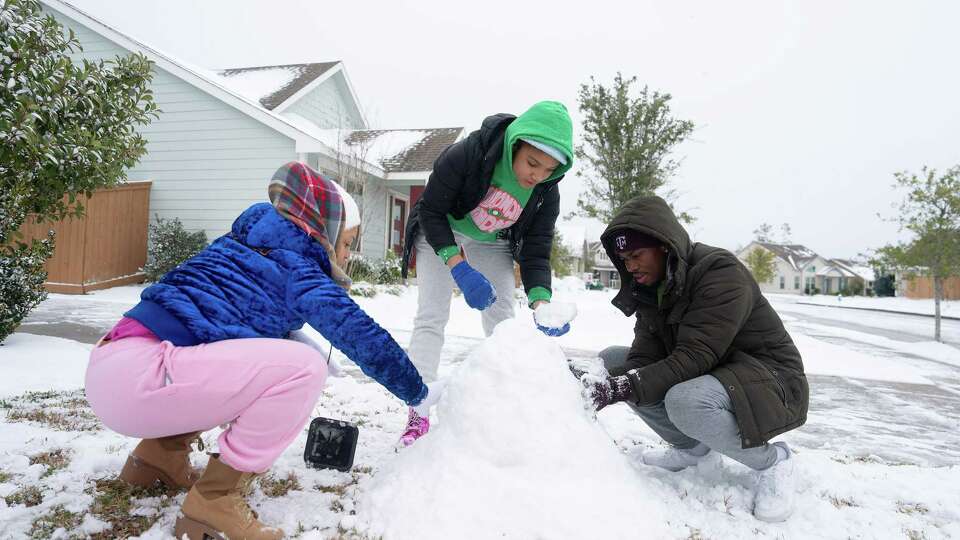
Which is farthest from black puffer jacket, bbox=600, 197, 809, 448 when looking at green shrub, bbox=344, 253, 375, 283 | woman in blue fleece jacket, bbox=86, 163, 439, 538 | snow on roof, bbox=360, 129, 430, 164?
snow on roof, bbox=360, 129, 430, 164

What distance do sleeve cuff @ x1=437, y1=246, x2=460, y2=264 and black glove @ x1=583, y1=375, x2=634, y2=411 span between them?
89cm

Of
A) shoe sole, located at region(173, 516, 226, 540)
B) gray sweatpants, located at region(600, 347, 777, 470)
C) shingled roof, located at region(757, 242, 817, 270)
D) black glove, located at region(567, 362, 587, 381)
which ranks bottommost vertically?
shoe sole, located at region(173, 516, 226, 540)

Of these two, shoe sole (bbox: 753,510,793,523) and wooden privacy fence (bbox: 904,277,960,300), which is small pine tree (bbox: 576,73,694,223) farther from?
wooden privacy fence (bbox: 904,277,960,300)

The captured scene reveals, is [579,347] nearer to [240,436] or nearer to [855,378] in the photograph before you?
[855,378]

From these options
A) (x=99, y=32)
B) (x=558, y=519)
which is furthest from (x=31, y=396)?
(x=99, y=32)

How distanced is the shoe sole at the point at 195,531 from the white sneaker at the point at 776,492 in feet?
5.83

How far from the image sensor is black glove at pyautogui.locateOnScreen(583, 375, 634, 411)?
6.20ft

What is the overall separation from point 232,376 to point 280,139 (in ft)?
33.2

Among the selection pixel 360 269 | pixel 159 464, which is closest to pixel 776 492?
pixel 159 464

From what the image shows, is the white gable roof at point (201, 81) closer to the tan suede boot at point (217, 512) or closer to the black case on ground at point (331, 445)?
the black case on ground at point (331, 445)

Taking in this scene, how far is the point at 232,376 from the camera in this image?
138 centimetres

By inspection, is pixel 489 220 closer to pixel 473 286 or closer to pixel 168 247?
pixel 473 286

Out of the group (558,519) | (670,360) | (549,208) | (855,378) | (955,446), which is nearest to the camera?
(558,519)

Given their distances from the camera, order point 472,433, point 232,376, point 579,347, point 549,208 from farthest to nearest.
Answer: point 579,347
point 549,208
point 472,433
point 232,376
